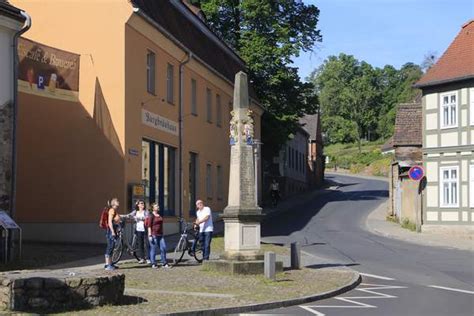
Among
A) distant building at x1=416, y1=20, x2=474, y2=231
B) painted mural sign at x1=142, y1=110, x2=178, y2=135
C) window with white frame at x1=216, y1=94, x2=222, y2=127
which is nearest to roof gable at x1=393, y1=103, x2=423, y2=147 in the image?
distant building at x1=416, y1=20, x2=474, y2=231

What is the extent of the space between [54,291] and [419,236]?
21933mm

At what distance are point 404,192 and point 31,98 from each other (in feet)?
61.4

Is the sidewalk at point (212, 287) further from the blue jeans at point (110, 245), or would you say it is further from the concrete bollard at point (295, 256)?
the blue jeans at point (110, 245)

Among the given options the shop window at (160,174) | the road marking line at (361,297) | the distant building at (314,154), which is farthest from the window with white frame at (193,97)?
the distant building at (314,154)

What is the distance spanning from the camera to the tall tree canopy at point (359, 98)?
108750 millimetres

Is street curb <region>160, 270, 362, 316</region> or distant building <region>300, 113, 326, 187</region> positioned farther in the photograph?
distant building <region>300, 113, 326, 187</region>

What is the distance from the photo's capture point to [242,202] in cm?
1711

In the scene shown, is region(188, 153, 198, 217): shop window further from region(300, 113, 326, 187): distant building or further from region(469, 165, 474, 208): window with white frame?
region(300, 113, 326, 187): distant building

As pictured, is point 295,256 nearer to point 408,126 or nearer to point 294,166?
point 408,126

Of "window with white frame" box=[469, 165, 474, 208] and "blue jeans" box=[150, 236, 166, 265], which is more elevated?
"window with white frame" box=[469, 165, 474, 208]

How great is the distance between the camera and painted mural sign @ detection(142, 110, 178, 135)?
2523 centimetres

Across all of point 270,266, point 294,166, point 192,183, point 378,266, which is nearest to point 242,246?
point 270,266

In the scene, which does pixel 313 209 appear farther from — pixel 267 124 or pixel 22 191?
pixel 22 191

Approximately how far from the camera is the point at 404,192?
35.0m
